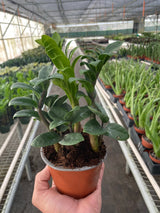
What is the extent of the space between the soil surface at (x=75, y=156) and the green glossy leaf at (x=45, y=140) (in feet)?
0.25

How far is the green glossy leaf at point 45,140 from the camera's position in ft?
1.39

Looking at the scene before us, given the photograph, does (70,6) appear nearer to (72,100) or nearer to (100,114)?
(72,100)

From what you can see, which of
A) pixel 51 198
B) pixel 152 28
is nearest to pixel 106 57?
pixel 51 198

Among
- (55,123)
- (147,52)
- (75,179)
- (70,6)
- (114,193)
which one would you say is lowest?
(114,193)

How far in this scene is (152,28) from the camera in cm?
1476

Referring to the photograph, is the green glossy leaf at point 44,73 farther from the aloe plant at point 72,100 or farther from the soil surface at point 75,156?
the soil surface at point 75,156

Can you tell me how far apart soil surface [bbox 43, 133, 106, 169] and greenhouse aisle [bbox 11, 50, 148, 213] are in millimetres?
816

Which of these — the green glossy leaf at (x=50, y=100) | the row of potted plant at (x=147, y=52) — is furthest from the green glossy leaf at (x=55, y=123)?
the row of potted plant at (x=147, y=52)

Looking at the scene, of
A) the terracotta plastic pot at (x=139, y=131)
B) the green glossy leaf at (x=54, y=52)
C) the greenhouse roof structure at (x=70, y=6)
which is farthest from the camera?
the greenhouse roof structure at (x=70, y=6)

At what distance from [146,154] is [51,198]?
1.82 feet

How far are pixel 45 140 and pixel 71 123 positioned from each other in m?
0.10

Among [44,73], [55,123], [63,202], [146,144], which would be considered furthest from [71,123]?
[146,144]

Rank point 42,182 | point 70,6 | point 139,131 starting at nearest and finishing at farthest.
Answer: point 42,182 → point 139,131 → point 70,6

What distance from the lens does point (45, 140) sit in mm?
440
